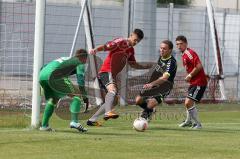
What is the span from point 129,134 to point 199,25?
14.8m

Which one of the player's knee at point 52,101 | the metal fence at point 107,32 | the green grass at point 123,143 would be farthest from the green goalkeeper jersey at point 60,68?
the metal fence at point 107,32

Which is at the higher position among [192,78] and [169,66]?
[169,66]

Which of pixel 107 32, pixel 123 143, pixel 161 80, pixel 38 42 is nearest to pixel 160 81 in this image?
pixel 161 80

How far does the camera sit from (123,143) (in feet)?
40.2

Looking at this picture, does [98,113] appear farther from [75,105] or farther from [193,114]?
[193,114]

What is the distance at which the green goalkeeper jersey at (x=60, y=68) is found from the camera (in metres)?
14.3

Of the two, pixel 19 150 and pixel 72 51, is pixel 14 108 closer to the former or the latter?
pixel 72 51

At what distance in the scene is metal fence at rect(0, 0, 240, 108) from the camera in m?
22.6

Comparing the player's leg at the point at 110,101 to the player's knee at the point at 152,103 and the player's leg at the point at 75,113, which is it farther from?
the player's knee at the point at 152,103

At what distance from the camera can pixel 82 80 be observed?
15211 mm

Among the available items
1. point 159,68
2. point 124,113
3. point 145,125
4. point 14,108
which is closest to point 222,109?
point 124,113

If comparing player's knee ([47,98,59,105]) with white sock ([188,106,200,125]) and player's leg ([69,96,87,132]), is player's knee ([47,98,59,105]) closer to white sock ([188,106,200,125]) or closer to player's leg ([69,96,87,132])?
player's leg ([69,96,87,132])

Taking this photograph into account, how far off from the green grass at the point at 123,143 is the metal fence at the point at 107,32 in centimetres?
581

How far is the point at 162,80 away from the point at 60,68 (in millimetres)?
2552
